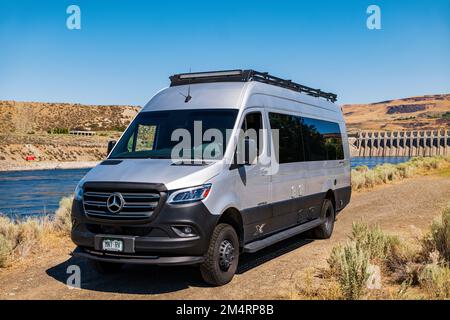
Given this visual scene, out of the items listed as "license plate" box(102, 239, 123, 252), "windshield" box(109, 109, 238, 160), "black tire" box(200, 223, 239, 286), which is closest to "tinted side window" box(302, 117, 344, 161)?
"windshield" box(109, 109, 238, 160)

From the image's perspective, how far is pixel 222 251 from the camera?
21.2ft

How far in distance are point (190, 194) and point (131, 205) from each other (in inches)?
29.7

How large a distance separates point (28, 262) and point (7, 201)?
20.0 metres

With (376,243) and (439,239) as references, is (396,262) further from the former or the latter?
(439,239)

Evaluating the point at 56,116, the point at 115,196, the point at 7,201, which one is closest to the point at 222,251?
the point at 115,196

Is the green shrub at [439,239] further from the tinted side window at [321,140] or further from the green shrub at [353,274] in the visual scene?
the tinted side window at [321,140]

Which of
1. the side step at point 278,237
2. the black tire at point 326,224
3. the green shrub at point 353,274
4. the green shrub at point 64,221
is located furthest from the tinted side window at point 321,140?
the green shrub at point 64,221

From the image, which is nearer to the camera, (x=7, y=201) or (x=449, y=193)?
(x=449, y=193)

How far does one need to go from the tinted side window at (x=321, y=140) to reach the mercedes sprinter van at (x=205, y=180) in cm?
6

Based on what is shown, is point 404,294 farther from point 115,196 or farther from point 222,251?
point 115,196

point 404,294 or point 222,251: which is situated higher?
point 222,251

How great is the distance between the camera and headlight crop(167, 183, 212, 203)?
589 cm

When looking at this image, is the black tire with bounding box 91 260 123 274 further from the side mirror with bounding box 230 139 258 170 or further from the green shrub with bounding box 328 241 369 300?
the green shrub with bounding box 328 241 369 300

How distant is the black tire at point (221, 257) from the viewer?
621 centimetres
